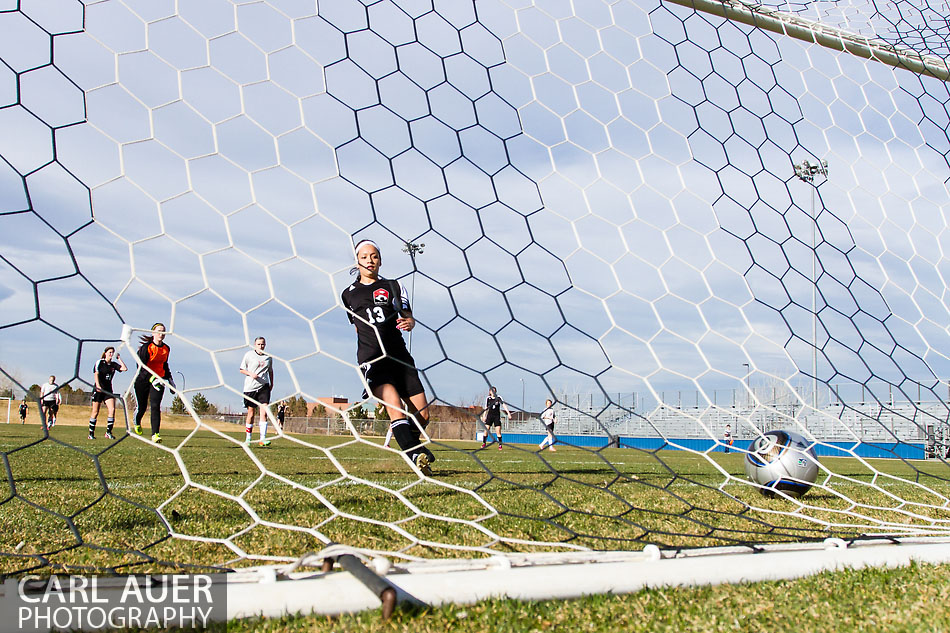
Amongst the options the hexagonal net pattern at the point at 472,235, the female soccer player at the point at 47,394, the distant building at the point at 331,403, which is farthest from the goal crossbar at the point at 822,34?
the female soccer player at the point at 47,394

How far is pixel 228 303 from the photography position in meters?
2.55

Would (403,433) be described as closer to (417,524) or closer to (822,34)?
(417,524)

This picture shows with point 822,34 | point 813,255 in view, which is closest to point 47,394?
point 813,255

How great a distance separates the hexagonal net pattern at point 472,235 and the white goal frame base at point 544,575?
326 millimetres

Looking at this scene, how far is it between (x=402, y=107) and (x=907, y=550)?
2.69 meters

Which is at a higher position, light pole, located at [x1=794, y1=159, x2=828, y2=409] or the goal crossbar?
the goal crossbar

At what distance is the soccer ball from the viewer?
411 cm

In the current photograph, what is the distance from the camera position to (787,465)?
13.6ft

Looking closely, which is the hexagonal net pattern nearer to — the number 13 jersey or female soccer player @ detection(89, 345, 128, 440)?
female soccer player @ detection(89, 345, 128, 440)

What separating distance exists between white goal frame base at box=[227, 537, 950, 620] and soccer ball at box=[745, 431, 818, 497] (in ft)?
6.05

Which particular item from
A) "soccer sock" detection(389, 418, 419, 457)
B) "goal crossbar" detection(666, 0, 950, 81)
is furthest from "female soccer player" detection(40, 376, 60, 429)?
"goal crossbar" detection(666, 0, 950, 81)

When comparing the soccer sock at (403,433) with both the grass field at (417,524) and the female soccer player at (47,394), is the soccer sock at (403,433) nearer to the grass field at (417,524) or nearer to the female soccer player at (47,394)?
the grass field at (417,524)

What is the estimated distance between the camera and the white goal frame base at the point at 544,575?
1.58m

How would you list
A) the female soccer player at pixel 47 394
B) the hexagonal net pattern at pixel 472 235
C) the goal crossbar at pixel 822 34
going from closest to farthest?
the female soccer player at pixel 47 394, the hexagonal net pattern at pixel 472 235, the goal crossbar at pixel 822 34
